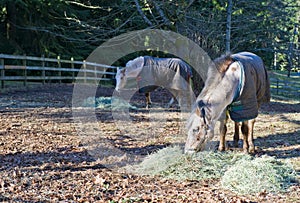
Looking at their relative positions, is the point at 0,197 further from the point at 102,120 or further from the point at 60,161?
the point at 102,120

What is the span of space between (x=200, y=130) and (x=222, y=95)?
0.57 m

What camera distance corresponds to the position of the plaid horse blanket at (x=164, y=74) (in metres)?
9.00

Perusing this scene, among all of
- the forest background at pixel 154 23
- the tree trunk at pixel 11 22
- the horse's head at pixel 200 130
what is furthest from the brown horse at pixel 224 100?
the tree trunk at pixel 11 22

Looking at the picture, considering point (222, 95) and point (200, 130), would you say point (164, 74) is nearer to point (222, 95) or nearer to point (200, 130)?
point (222, 95)

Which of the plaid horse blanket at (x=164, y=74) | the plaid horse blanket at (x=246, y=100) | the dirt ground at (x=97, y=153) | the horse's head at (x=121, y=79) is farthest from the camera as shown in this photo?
the horse's head at (x=121, y=79)

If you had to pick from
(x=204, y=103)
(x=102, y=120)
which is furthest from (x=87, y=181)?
(x=102, y=120)

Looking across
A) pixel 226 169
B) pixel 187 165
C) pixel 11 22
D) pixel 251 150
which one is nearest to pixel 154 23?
pixel 11 22

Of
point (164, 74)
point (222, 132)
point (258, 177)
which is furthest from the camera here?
point (164, 74)

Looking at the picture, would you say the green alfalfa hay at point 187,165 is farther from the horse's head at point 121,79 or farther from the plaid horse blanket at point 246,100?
the horse's head at point 121,79

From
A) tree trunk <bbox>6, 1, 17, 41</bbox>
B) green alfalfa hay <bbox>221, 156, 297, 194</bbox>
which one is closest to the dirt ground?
green alfalfa hay <bbox>221, 156, 297, 194</bbox>

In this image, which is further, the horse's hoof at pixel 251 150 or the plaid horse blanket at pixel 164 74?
the plaid horse blanket at pixel 164 74

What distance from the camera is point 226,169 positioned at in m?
4.09

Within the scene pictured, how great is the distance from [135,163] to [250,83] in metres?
1.85

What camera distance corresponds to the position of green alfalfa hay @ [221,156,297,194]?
3535 millimetres
